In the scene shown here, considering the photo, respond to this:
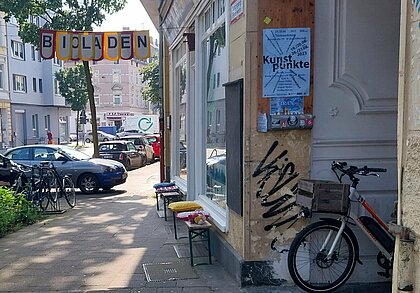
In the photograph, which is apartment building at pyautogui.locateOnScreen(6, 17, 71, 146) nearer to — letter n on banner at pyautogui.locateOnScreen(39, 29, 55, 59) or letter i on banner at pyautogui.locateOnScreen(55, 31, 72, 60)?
letter n on banner at pyautogui.locateOnScreen(39, 29, 55, 59)

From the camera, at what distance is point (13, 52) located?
3856cm

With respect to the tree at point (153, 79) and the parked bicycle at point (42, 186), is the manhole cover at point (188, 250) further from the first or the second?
the tree at point (153, 79)

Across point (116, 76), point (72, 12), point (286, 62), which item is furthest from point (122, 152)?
point (116, 76)

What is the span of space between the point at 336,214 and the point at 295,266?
0.64 metres

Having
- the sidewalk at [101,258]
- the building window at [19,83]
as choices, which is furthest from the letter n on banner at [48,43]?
the building window at [19,83]

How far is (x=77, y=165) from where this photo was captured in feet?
47.9

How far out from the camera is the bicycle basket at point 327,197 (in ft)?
13.9

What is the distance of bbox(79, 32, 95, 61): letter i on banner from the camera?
1311cm

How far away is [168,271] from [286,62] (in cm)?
281

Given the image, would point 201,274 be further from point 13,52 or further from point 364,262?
point 13,52

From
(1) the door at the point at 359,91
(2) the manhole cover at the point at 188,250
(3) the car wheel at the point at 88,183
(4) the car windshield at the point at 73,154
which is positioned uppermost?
(1) the door at the point at 359,91

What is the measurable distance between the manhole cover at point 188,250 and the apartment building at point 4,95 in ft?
109

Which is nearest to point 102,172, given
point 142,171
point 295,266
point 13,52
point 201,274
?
point 142,171

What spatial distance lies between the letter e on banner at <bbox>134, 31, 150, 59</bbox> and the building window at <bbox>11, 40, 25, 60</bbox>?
1165 inches
